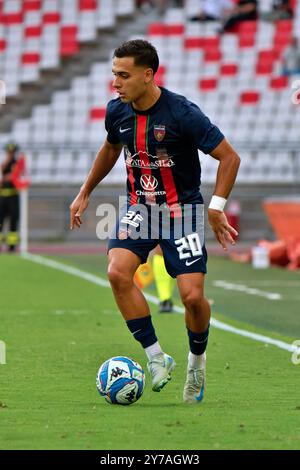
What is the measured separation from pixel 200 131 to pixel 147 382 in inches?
70.4

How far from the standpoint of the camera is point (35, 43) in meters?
29.9

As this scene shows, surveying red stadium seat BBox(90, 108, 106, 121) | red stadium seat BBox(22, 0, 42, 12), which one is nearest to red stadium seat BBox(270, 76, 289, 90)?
red stadium seat BBox(90, 108, 106, 121)

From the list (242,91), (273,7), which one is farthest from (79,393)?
(273,7)

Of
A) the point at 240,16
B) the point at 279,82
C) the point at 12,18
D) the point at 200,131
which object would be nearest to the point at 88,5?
the point at 12,18

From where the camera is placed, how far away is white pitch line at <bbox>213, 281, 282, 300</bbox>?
15305 millimetres

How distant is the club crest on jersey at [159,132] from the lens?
7.32 metres

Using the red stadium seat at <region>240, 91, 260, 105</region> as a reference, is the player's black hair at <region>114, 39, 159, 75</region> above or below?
above

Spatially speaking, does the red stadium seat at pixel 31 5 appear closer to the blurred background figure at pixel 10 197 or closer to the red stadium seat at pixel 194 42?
the red stadium seat at pixel 194 42

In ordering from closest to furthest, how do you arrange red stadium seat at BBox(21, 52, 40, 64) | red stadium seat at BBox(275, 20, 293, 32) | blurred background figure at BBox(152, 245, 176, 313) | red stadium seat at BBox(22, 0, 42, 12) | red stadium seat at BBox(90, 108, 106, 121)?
1. blurred background figure at BBox(152, 245, 176, 313)
2. red stadium seat at BBox(90, 108, 106, 121)
3. red stadium seat at BBox(275, 20, 293, 32)
4. red stadium seat at BBox(21, 52, 40, 64)
5. red stadium seat at BBox(22, 0, 42, 12)

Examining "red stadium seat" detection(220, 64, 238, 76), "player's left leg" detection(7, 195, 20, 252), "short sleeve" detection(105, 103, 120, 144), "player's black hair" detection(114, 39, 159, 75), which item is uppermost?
"player's black hair" detection(114, 39, 159, 75)

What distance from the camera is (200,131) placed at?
724 cm

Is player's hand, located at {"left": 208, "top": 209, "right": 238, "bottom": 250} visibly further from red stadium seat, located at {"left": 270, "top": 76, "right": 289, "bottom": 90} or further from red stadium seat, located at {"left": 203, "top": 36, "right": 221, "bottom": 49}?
red stadium seat, located at {"left": 203, "top": 36, "right": 221, "bottom": 49}
